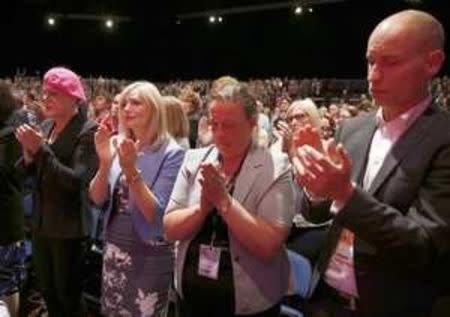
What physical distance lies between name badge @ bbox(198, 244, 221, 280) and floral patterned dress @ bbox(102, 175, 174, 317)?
1.86 feet

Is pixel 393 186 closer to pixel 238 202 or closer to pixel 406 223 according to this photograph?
pixel 406 223

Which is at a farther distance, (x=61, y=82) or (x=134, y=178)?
(x=61, y=82)

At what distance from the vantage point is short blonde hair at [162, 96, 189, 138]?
3.66m

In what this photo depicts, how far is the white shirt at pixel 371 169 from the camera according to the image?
177 centimetres

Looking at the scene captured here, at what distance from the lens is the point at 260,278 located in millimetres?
2246

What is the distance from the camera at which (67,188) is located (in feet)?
10.2

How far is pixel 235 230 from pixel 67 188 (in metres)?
1.25

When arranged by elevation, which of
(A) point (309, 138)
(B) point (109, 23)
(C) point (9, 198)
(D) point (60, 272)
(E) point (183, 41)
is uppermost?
(B) point (109, 23)

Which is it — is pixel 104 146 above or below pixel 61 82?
below

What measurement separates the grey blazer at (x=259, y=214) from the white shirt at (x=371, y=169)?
42 centimetres

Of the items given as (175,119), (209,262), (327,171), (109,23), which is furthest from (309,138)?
(109,23)

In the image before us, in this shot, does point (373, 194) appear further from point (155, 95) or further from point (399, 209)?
point (155, 95)

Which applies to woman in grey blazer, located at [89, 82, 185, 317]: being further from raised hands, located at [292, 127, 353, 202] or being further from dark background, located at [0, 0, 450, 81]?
dark background, located at [0, 0, 450, 81]

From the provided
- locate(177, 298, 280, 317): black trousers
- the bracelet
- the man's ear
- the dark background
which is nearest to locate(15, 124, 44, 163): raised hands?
the bracelet
